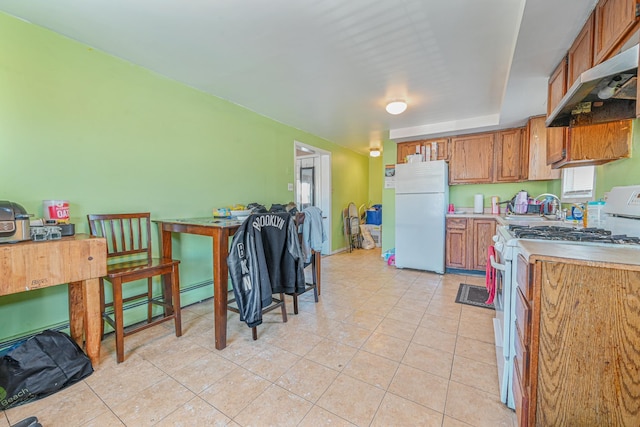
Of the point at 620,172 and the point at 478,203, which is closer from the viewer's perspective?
the point at 620,172

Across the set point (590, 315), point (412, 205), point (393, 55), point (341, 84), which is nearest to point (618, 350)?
point (590, 315)

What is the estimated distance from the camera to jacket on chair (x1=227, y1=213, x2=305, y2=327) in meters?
1.93

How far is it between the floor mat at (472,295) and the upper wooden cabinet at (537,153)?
5.17ft

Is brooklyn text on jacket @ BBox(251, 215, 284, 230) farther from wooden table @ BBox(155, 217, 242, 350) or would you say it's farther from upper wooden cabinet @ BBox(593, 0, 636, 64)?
upper wooden cabinet @ BBox(593, 0, 636, 64)

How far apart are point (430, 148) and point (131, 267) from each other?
4179 mm

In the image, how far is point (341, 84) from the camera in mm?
2658

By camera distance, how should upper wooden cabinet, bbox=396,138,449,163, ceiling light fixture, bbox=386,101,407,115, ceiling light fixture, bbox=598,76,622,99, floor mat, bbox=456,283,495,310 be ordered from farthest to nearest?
upper wooden cabinet, bbox=396,138,449,163
ceiling light fixture, bbox=386,101,407,115
floor mat, bbox=456,283,495,310
ceiling light fixture, bbox=598,76,622,99

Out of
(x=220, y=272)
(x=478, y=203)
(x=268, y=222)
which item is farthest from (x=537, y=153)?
(x=220, y=272)

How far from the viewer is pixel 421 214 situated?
3902mm

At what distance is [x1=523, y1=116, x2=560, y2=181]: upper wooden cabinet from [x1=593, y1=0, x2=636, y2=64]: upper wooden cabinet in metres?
2.16

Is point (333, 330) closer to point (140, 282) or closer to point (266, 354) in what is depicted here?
point (266, 354)

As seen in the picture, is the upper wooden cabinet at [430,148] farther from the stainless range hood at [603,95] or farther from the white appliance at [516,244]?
the white appliance at [516,244]

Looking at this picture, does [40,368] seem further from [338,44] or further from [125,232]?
[338,44]

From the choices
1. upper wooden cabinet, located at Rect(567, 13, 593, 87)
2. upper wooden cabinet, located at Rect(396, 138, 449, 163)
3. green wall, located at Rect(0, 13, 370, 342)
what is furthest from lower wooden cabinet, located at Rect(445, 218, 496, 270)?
green wall, located at Rect(0, 13, 370, 342)
